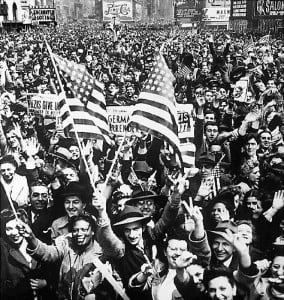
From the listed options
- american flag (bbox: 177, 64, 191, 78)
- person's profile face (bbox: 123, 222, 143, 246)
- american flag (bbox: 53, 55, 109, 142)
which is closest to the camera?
person's profile face (bbox: 123, 222, 143, 246)

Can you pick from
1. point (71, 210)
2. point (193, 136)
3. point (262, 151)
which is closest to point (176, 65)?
point (193, 136)

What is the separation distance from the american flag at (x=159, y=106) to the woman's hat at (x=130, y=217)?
0.66 m

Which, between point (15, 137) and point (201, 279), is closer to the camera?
point (201, 279)

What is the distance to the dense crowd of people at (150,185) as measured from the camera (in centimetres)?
485

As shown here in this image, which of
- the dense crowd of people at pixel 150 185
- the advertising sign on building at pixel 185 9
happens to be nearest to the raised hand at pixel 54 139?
the dense crowd of people at pixel 150 185

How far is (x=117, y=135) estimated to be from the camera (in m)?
5.28

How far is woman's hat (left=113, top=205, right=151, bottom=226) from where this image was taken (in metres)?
5.02

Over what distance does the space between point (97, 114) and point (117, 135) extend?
0.27 metres

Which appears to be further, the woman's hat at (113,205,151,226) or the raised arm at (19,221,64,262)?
the raised arm at (19,221,64,262)

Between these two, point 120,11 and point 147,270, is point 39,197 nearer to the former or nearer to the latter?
point 147,270

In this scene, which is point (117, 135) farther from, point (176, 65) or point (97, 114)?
point (176, 65)

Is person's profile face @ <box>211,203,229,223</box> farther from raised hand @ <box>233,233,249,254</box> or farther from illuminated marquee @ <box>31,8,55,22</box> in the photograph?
illuminated marquee @ <box>31,8,55,22</box>

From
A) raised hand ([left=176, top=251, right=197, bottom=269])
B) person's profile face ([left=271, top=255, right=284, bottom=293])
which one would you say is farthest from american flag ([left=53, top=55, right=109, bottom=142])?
person's profile face ([left=271, top=255, right=284, bottom=293])

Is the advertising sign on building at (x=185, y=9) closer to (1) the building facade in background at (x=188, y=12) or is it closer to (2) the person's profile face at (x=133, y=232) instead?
(1) the building facade in background at (x=188, y=12)
